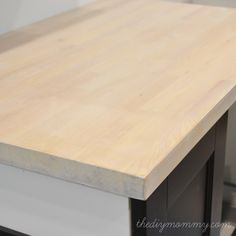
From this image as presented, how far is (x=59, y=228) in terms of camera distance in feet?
2.31

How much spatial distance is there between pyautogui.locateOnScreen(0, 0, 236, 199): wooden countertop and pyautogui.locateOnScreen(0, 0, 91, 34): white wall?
3 cm

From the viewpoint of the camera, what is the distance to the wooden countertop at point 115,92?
604 millimetres

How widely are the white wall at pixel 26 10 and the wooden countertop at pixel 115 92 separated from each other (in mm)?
25

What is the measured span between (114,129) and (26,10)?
629mm

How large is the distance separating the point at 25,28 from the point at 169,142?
0.67m

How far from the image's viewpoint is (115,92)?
78 centimetres

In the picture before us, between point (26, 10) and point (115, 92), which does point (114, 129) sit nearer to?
point (115, 92)

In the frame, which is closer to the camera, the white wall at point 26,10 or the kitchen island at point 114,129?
the kitchen island at point 114,129

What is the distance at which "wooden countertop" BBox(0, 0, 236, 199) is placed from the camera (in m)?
0.60

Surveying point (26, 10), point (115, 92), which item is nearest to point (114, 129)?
point (115, 92)

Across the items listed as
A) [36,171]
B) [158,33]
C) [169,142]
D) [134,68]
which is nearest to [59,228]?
[36,171]

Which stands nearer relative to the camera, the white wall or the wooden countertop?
the wooden countertop

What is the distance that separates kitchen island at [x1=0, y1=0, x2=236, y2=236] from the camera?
2.01 ft

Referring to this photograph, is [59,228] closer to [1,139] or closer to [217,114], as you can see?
[1,139]
